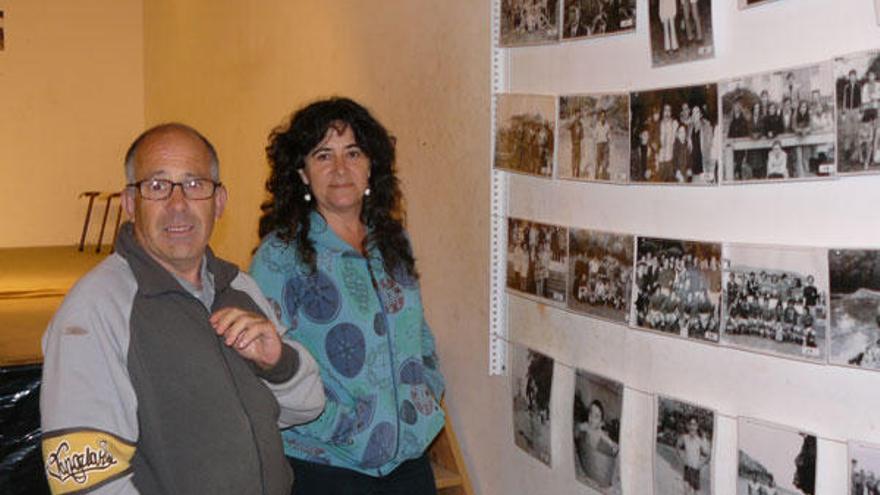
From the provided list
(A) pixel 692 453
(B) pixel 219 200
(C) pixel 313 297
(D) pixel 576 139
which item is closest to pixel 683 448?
(A) pixel 692 453

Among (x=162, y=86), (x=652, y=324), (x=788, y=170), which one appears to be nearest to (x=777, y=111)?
(x=788, y=170)

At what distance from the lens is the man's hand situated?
1560 mm

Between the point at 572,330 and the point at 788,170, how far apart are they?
2.46 ft

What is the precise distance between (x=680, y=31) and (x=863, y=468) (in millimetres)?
848

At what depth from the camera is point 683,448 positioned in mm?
1906

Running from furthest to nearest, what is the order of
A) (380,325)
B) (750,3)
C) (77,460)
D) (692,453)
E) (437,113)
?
(437,113) → (380,325) → (692,453) → (750,3) → (77,460)

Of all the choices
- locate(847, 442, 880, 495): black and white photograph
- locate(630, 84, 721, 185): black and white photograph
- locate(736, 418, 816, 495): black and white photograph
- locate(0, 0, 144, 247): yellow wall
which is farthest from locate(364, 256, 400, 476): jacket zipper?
locate(0, 0, 144, 247): yellow wall

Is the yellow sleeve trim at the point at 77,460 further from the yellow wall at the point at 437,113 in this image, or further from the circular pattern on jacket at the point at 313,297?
the yellow wall at the point at 437,113

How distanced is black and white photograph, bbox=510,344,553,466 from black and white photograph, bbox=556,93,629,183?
48cm

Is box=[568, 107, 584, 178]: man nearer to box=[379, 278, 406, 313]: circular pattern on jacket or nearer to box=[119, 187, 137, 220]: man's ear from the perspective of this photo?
box=[379, 278, 406, 313]: circular pattern on jacket

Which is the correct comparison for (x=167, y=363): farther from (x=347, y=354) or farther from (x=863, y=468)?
(x=863, y=468)

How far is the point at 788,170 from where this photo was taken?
1.66m

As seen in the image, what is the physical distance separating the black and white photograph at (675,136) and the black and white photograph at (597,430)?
0.47m

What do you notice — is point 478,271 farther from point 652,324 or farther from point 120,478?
point 120,478
